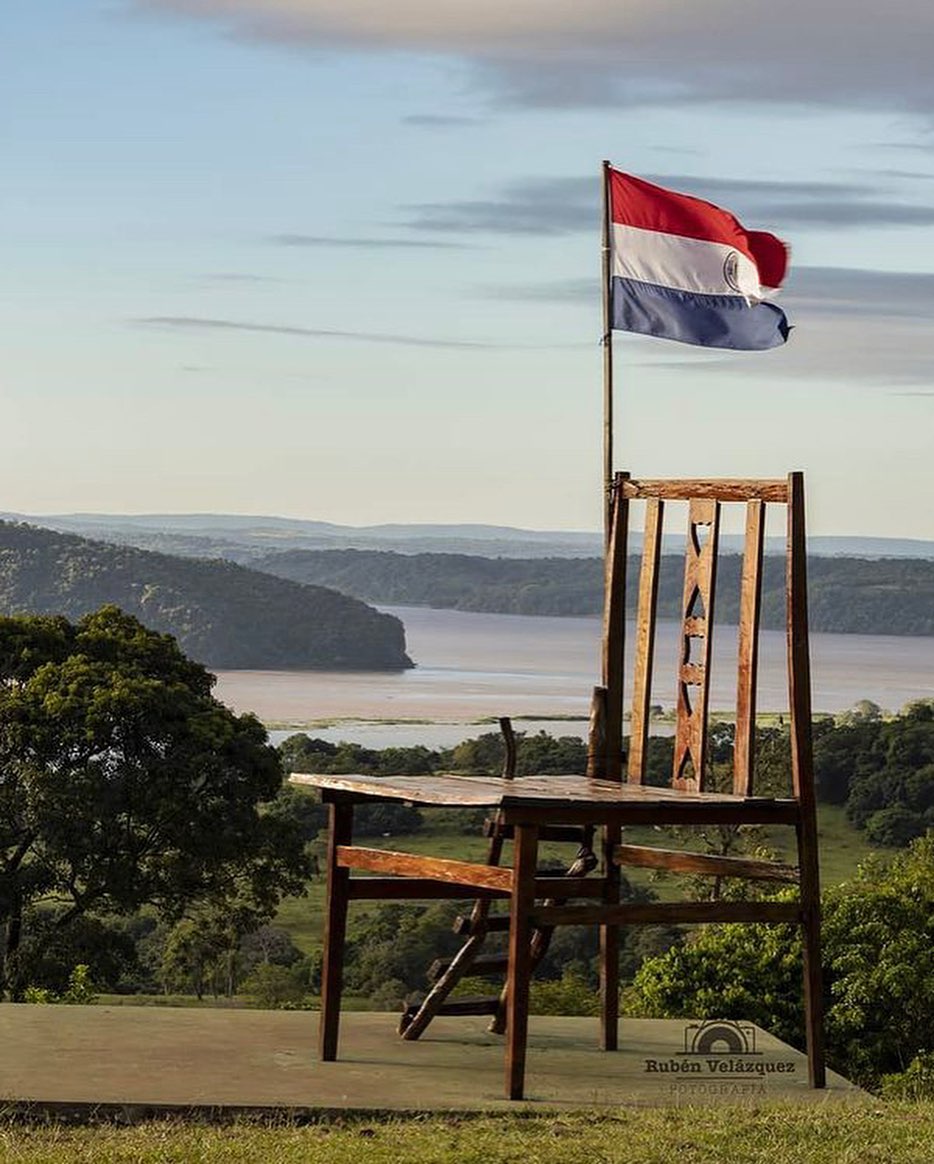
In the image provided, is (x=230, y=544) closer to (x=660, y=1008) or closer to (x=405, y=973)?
(x=405, y=973)

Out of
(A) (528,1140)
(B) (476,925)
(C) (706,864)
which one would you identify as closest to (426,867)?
(B) (476,925)

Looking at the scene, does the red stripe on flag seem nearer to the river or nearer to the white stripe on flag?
the white stripe on flag

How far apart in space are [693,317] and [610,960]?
2410mm

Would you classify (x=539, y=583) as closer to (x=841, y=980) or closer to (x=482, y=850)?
(x=482, y=850)

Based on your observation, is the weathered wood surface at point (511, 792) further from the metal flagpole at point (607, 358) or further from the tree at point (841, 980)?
the tree at point (841, 980)

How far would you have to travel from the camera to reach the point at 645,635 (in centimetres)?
763

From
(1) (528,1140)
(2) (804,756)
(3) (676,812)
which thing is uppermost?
(2) (804,756)

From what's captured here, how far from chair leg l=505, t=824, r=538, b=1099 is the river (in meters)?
52.6

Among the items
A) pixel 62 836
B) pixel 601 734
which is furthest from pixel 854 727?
pixel 601 734

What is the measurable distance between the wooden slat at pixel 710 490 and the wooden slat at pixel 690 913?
4.34 ft

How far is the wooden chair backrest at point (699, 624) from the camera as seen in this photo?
6926mm

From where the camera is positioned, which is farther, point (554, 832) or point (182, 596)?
point (182, 596)

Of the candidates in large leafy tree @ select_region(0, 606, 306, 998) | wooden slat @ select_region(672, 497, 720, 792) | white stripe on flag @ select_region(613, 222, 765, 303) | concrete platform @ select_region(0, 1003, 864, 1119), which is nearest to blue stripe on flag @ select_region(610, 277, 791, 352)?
white stripe on flag @ select_region(613, 222, 765, 303)

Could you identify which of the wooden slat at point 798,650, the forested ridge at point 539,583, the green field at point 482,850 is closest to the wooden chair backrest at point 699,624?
the wooden slat at point 798,650
